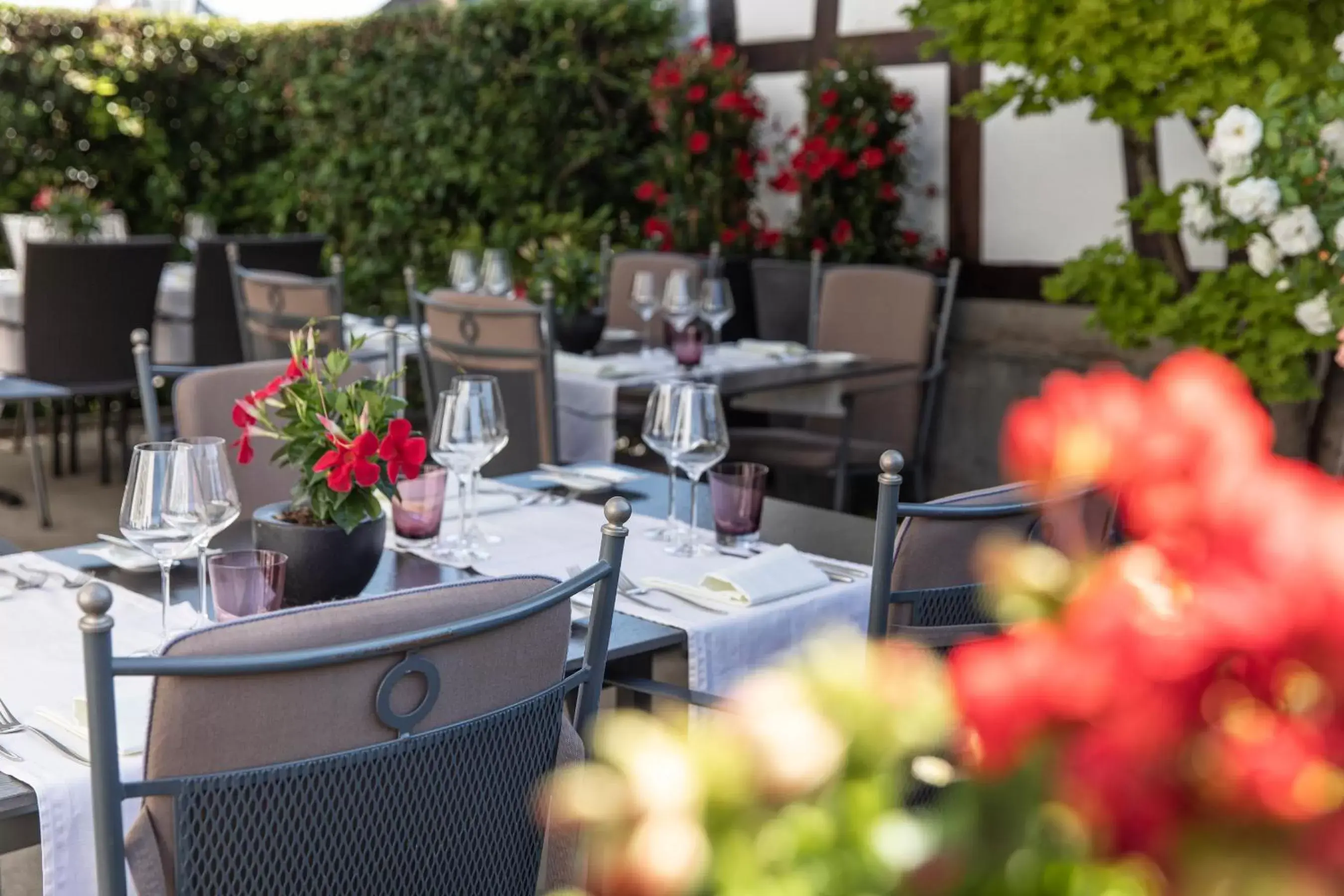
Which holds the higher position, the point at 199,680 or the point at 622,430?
the point at 199,680

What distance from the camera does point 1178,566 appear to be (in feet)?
1.40

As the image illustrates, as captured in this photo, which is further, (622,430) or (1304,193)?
(622,430)

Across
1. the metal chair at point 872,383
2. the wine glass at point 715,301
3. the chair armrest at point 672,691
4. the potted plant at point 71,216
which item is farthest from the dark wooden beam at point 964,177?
the chair armrest at point 672,691

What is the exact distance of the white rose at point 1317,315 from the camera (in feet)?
10.6

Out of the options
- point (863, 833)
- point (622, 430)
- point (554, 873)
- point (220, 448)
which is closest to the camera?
point (863, 833)

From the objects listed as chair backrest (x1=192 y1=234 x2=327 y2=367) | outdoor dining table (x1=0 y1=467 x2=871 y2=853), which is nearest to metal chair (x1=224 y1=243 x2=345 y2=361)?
chair backrest (x1=192 y1=234 x2=327 y2=367)

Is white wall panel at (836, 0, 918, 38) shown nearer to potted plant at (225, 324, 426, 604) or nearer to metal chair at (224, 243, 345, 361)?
metal chair at (224, 243, 345, 361)

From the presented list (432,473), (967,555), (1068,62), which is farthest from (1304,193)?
(432,473)

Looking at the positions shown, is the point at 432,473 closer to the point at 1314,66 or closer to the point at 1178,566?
the point at 1178,566

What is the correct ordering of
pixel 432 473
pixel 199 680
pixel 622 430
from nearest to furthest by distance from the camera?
pixel 199 680 → pixel 432 473 → pixel 622 430

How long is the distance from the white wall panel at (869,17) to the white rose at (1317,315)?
9.98ft

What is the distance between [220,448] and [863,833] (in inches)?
56.5

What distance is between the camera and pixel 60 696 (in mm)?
1529

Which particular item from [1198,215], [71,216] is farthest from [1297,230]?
[71,216]
